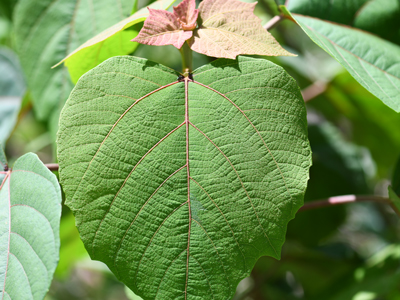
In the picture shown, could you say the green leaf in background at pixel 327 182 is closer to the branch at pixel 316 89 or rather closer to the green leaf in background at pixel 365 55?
the branch at pixel 316 89

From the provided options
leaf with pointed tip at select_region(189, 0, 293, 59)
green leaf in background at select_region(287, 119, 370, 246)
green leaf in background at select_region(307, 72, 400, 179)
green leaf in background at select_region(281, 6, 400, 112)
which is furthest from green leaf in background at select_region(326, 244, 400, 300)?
leaf with pointed tip at select_region(189, 0, 293, 59)

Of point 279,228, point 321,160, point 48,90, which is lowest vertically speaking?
point 321,160

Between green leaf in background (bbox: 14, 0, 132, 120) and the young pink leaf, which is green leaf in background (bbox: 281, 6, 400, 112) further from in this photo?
green leaf in background (bbox: 14, 0, 132, 120)

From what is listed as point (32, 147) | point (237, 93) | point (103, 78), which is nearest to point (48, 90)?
point (103, 78)

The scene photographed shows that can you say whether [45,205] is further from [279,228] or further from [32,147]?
A: [32,147]

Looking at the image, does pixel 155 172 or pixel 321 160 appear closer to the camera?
pixel 155 172

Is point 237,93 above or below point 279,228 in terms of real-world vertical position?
above

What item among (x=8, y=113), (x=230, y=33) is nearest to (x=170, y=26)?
(x=230, y=33)
